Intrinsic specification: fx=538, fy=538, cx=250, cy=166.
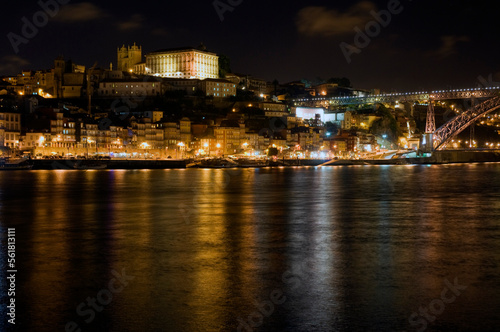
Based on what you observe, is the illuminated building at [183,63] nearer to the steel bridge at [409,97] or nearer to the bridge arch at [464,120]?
the steel bridge at [409,97]

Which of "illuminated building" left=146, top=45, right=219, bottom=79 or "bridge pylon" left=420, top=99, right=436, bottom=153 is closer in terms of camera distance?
"bridge pylon" left=420, top=99, right=436, bottom=153

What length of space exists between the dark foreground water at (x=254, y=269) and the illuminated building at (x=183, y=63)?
60.4m

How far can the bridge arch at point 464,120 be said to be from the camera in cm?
6100

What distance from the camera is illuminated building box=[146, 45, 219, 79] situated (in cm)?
7519

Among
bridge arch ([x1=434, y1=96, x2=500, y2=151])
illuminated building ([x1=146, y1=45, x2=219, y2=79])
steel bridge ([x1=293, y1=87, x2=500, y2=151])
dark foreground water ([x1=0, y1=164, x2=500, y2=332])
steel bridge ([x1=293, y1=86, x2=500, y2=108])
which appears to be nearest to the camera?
dark foreground water ([x1=0, y1=164, x2=500, y2=332])

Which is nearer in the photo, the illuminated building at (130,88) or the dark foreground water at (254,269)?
Result: the dark foreground water at (254,269)

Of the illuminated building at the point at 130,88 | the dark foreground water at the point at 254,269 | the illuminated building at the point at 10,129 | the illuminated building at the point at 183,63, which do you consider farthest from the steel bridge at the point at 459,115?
the dark foreground water at the point at 254,269

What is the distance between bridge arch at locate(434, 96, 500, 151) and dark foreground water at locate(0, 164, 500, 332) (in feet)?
161

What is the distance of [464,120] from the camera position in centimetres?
6341

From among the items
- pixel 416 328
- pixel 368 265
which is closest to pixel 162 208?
pixel 368 265

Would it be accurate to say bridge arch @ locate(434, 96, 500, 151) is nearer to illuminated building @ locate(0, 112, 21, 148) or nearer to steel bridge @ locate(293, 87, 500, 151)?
steel bridge @ locate(293, 87, 500, 151)

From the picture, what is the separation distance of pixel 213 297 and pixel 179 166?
152 feet

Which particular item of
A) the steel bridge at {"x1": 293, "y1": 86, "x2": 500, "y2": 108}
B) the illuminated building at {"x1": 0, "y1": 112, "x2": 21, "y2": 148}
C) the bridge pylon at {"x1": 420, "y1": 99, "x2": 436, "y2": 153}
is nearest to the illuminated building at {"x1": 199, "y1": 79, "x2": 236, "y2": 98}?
the steel bridge at {"x1": 293, "y1": 86, "x2": 500, "y2": 108}

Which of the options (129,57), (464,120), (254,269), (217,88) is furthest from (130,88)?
(254,269)
